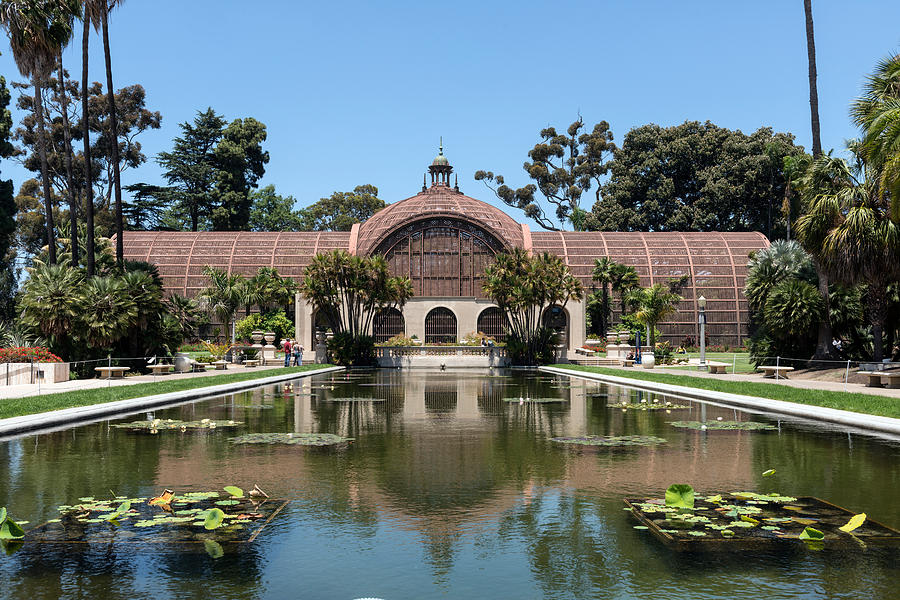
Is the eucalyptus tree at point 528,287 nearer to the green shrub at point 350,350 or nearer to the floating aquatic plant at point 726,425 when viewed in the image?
the green shrub at point 350,350

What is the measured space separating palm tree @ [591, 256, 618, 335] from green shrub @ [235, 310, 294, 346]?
25.5 meters

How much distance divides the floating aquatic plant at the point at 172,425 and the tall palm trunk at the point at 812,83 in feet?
103

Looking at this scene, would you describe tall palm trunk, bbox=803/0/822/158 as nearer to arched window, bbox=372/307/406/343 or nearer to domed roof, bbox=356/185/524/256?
domed roof, bbox=356/185/524/256

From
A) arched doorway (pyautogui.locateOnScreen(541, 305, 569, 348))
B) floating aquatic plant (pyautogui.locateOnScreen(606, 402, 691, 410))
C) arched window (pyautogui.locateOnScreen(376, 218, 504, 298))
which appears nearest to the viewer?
floating aquatic plant (pyautogui.locateOnScreen(606, 402, 691, 410))

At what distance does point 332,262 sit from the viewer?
170ft

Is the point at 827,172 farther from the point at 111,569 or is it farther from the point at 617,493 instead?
the point at 111,569

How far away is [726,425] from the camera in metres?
15.9

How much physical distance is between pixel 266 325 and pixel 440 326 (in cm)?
1430

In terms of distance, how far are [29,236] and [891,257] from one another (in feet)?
264

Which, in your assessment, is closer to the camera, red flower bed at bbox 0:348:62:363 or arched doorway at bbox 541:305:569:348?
red flower bed at bbox 0:348:62:363

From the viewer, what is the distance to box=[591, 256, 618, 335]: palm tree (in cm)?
6681

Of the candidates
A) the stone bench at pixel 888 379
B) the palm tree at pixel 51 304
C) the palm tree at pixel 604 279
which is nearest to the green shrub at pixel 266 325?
the palm tree at pixel 604 279

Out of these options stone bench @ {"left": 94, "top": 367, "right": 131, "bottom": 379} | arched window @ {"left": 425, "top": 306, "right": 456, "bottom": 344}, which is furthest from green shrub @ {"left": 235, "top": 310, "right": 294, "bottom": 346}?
stone bench @ {"left": 94, "top": 367, "right": 131, "bottom": 379}

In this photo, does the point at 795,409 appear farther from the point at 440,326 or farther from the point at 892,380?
the point at 440,326
